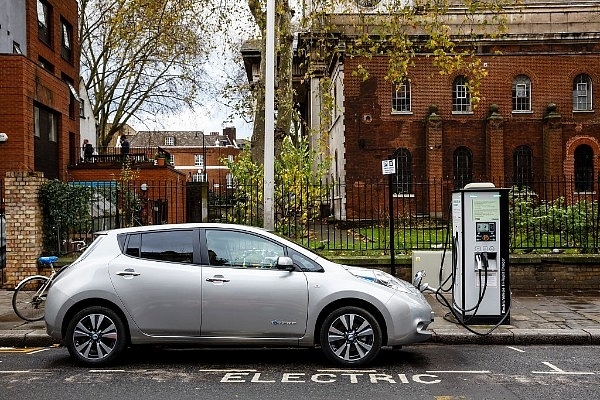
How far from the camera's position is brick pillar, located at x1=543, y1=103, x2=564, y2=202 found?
31.8 meters

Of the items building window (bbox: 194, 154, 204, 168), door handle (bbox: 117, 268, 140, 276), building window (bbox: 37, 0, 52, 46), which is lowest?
door handle (bbox: 117, 268, 140, 276)

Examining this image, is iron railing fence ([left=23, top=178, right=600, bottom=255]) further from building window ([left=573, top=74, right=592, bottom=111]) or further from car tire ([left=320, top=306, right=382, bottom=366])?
building window ([left=573, top=74, right=592, bottom=111])

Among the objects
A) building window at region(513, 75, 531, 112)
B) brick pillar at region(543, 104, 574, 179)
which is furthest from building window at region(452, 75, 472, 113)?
brick pillar at region(543, 104, 574, 179)

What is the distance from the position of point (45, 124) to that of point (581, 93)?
78.7 ft

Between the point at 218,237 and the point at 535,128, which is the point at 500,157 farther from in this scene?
the point at 218,237

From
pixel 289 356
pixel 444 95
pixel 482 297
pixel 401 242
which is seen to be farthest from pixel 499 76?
pixel 289 356

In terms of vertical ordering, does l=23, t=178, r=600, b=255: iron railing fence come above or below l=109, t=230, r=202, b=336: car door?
above

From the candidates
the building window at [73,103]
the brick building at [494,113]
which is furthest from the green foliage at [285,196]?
the building window at [73,103]

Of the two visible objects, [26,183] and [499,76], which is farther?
[499,76]

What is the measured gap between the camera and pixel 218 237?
8.38 metres

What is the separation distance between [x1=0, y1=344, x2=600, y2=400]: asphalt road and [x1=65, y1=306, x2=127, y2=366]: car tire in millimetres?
175

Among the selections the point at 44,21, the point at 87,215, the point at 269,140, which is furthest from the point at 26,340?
the point at 44,21

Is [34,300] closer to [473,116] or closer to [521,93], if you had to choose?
[473,116]

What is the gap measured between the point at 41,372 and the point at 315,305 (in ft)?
10.6
